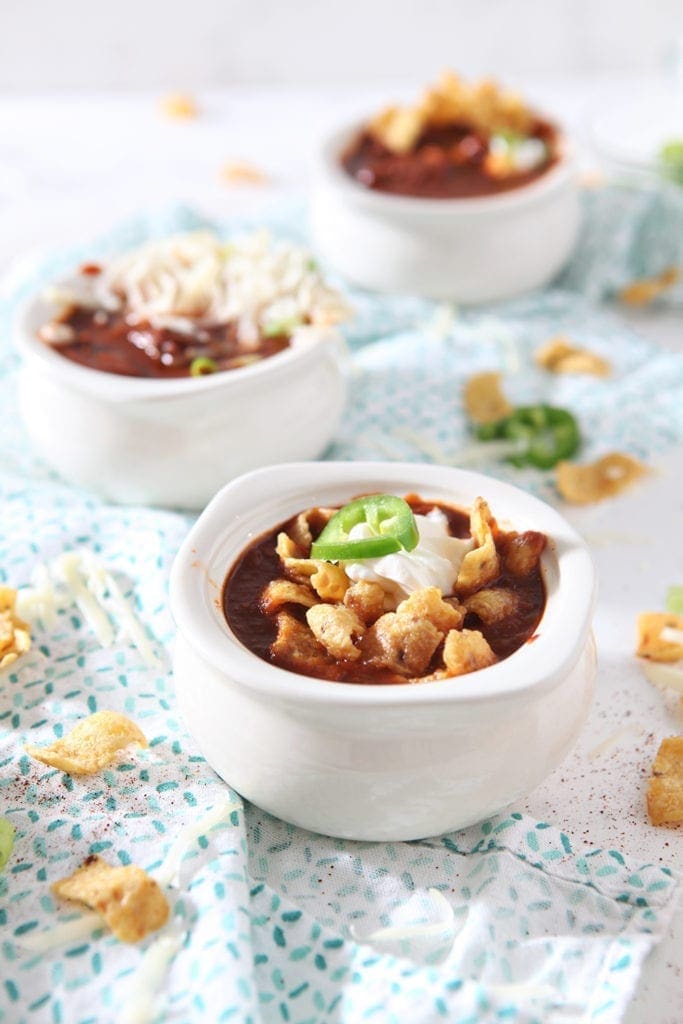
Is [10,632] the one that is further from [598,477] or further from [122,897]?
[598,477]

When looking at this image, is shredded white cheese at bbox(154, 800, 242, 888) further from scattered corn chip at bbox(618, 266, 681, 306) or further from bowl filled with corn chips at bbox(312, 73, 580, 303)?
scattered corn chip at bbox(618, 266, 681, 306)

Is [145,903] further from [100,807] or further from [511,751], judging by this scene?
[511,751]

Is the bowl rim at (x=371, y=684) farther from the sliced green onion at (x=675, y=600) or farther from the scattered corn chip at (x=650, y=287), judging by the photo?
the scattered corn chip at (x=650, y=287)

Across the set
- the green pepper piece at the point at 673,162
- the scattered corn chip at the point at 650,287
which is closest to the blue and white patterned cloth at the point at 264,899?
the scattered corn chip at the point at 650,287

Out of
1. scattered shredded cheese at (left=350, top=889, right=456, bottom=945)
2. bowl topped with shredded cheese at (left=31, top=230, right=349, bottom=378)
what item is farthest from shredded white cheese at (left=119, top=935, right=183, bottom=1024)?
bowl topped with shredded cheese at (left=31, top=230, right=349, bottom=378)

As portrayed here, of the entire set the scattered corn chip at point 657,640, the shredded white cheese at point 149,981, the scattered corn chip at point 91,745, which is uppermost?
the shredded white cheese at point 149,981

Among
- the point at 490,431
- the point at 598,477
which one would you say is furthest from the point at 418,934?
the point at 490,431
